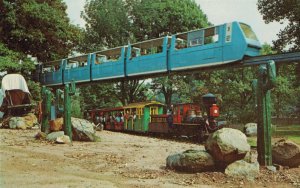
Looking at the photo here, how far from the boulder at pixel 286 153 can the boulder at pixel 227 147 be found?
A: 125cm

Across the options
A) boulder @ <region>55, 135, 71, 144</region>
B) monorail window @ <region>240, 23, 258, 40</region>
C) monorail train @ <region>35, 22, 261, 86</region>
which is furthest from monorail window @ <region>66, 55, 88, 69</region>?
monorail window @ <region>240, 23, 258, 40</region>

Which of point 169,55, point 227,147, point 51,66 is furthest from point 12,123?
point 227,147

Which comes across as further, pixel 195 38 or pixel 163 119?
pixel 163 119

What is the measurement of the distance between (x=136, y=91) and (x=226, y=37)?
24.9 metres

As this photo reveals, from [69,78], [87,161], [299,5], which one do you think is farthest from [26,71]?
[299,5]

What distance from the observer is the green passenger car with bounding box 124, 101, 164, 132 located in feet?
83.9

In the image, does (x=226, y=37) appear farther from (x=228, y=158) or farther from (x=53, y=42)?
(x=53, y=42)

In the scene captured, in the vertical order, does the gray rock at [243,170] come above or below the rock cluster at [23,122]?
below

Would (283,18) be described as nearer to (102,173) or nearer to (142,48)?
(142,48)

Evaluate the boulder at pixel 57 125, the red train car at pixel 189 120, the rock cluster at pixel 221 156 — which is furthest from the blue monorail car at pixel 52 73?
the rock cluster at pixel 221 156

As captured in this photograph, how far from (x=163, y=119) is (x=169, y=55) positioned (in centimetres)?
621

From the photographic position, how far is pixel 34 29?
88.5 feet

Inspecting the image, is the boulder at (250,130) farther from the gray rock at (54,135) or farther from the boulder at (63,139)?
the boulder at (63,139)

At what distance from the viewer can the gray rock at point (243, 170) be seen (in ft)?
30.0
